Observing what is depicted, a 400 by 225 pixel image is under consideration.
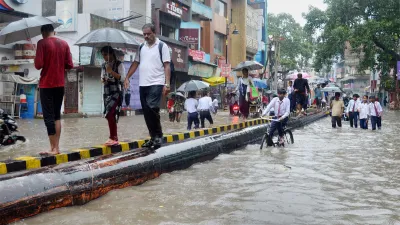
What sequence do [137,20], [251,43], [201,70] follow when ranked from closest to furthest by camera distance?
1. [137,20]
2. [201,70]
3. [251,43]

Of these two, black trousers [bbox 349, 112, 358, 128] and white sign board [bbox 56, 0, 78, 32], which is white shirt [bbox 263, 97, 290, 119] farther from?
white sign board [bbox 56, 0, 78, 32]

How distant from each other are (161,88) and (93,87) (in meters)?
17.4

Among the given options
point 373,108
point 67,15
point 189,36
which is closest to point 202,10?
point 189,36

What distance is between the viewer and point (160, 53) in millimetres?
6230

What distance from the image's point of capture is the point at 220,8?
39.7 m

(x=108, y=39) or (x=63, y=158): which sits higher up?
(x=108, y=39)

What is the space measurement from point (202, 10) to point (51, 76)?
28.9 m

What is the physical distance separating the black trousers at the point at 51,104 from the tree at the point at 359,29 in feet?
89.1

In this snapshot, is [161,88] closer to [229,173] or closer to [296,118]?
[229,173]

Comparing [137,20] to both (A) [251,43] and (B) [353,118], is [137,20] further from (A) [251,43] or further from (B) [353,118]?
(A) [251,43]

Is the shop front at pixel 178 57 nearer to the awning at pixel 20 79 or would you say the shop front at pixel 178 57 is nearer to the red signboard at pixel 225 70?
the red signboard at pixel 225 70

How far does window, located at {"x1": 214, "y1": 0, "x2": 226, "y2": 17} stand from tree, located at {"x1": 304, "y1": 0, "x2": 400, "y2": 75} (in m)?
8.54

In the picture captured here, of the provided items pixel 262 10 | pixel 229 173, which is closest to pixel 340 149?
pixel 229 173

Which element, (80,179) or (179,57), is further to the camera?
(179,57)
